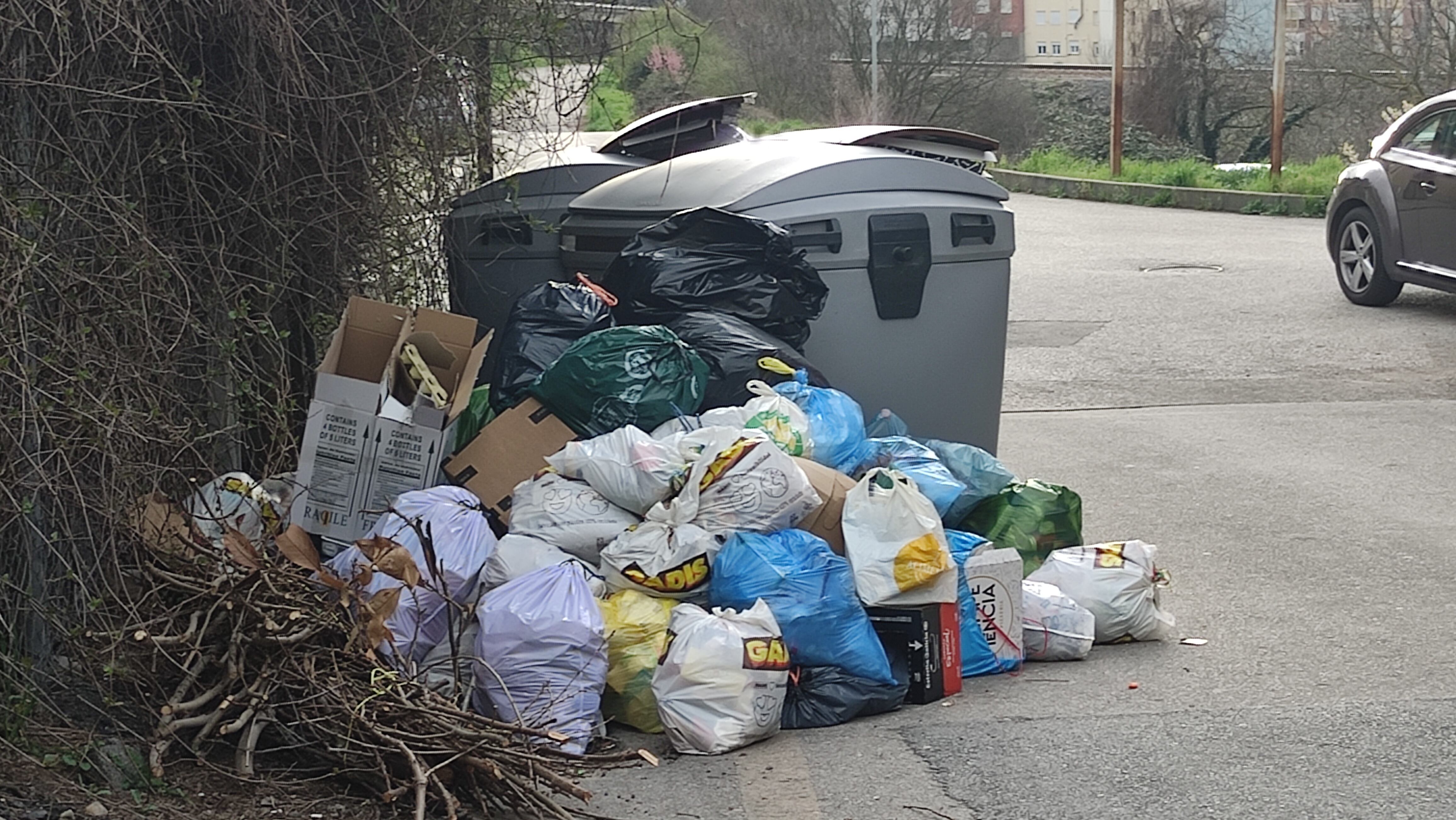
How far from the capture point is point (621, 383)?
494cm

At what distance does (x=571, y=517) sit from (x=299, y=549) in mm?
736

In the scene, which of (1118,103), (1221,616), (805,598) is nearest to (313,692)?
(805,598)

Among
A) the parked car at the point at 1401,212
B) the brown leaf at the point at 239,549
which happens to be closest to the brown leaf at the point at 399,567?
the brown leaf at the point at 239,549

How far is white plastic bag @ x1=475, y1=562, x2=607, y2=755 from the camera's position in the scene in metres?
4.02

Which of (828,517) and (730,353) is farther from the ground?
(730,353)

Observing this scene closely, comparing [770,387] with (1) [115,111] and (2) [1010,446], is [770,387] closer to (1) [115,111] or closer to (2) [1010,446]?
(1) [115,111]

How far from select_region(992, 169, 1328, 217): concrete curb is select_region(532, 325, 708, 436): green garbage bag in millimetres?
14729

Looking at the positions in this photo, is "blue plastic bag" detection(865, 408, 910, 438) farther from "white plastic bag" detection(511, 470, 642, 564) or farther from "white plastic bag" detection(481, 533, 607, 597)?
"white plastic bag" detection(481, 533, 607, 597)

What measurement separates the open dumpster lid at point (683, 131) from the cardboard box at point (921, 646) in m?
3.43

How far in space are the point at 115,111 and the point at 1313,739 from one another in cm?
323

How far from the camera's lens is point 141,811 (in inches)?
138

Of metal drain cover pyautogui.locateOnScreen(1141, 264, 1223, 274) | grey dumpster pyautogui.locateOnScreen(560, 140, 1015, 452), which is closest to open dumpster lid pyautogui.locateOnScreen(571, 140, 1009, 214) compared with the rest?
grey dumpster pyautogui.locateOnScreen(560, 140, 1015, 452)

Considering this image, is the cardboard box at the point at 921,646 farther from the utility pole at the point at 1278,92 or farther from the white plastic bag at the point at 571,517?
the utility pole at the point at 1278,92

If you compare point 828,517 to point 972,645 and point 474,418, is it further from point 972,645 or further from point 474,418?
point 474,418
